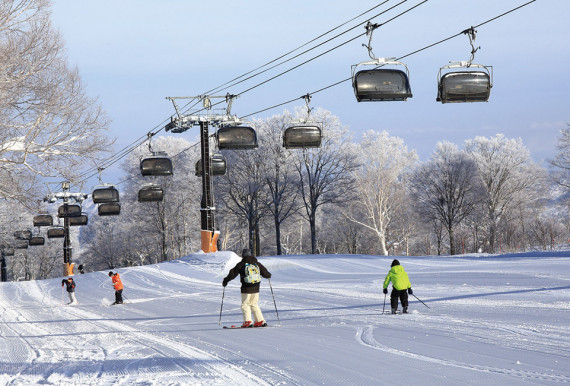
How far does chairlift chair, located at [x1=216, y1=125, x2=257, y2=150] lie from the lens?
77.8 feet

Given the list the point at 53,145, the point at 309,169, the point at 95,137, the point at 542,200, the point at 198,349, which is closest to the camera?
the point at 198,349

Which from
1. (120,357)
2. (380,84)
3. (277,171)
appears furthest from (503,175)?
(120,357)

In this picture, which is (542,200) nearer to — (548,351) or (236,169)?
(236,169)

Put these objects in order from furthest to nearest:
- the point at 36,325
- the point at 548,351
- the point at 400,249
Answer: the point at 400,249 → the point at 36,325 → the point at 548,351

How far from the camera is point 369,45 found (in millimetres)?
14992

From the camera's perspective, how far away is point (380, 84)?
14484 mm

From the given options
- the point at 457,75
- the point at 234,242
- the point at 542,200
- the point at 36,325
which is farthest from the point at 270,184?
the point at 457,75

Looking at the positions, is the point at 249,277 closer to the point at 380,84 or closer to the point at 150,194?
→ the point at 380,84

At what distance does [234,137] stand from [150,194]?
12.1 meters

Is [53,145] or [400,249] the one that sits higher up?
[53,145]

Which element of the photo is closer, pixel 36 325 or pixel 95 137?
pixel 36 325

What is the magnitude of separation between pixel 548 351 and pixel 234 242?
60.7 meters

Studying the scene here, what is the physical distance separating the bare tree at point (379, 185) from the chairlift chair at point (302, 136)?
37.6 meters

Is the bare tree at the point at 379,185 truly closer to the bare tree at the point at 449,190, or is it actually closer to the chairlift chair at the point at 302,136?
the bare tree at the point at 449,190
